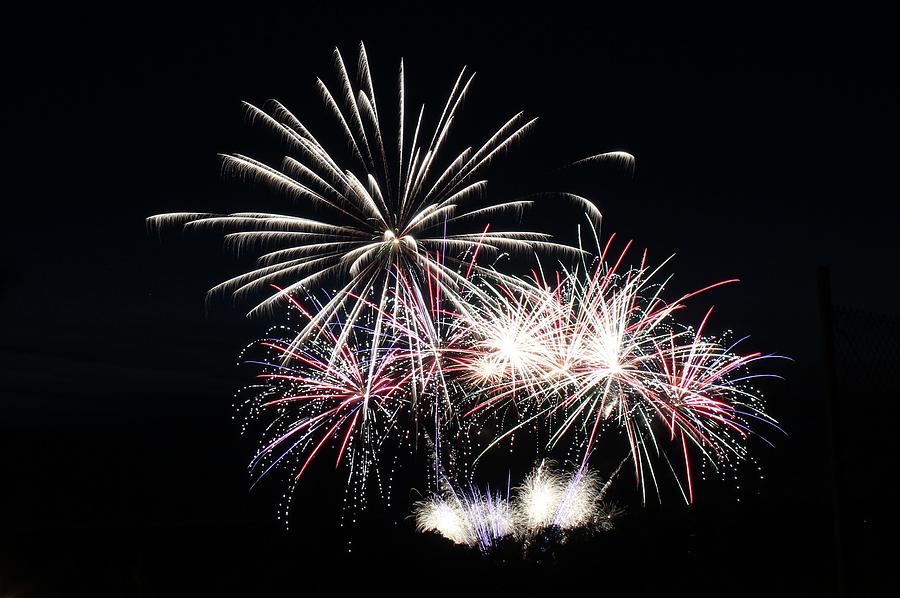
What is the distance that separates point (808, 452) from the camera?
25516 millimetres

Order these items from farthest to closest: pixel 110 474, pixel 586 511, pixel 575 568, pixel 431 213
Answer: pixel 110 474 < pixel 586 511 < pixel 431 213 < pixel 575 568

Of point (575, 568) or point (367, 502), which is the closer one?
point (575, 568)

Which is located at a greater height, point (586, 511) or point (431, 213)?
point (431, 213)

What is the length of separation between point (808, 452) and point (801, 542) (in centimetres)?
1131

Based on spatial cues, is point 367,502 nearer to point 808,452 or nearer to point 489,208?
point 489,208

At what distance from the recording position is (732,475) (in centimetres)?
2250

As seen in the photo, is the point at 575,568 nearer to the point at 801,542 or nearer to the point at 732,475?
the point at 801,542

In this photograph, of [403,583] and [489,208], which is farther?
[489,208]

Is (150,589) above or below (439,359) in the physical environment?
below

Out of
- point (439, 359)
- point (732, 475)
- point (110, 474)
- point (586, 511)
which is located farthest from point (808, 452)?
point (110, 474)

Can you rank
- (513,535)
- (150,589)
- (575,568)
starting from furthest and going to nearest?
(513,535), (575,568), (150,589)

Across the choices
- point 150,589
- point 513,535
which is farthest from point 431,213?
point 150,589

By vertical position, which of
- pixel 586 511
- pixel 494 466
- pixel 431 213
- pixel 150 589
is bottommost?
pixel 150 589

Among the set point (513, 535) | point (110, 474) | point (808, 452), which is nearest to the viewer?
point (513, 535)
